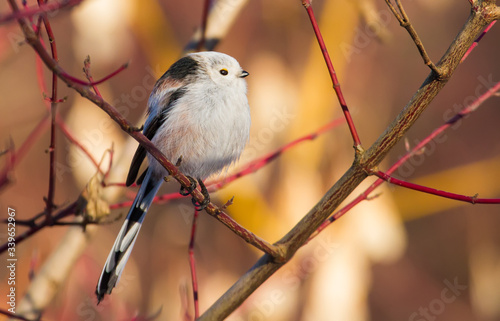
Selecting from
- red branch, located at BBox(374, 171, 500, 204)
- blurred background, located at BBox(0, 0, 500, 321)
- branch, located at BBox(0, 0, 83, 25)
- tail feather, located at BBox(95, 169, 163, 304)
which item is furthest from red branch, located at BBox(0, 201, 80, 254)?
blurred background, located at BBox(0, 0, 500, 321)

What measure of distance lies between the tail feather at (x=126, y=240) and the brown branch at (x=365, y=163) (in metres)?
0.39

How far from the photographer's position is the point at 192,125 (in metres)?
1.80

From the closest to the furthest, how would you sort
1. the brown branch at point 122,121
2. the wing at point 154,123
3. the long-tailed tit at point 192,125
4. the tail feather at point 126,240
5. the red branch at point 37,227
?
1. the brown branch at point 122,121
2. the red branch at point 37,227
3. the tail feather at point 126,240
4. the long-tailed tit at point 192,125
5. the wing at point 154,123

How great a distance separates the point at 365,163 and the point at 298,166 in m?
3.08

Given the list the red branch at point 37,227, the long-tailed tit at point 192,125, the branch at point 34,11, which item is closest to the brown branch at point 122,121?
the branch at point 34,11

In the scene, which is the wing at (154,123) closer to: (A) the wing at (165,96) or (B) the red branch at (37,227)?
(A) the wing at (165,96)

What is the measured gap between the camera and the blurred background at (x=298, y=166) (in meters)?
3.92

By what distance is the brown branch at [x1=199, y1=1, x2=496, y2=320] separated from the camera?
122 cm

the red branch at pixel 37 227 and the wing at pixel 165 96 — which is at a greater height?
the wing at pixel 165 96

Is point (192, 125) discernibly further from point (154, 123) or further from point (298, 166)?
point (298, 166)

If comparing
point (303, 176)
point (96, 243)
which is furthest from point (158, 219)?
point (303, 176)

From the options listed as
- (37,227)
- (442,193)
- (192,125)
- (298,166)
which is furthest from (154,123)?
(298,166)

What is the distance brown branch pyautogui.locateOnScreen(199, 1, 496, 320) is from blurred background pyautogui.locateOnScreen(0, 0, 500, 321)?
2.18 meters

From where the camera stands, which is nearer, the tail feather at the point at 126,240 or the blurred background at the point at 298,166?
the tail feather at the point at 126,240
